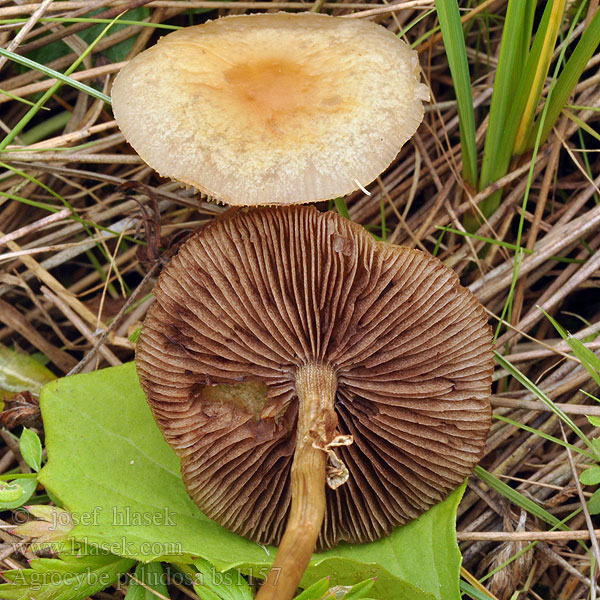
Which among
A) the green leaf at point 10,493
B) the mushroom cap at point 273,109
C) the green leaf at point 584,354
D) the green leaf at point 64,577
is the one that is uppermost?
the mushroom cap at point 273,109

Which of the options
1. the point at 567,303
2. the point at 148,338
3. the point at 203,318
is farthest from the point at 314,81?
the point at 567,303

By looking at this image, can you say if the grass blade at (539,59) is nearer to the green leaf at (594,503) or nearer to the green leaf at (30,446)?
the green leaf at (594,503)

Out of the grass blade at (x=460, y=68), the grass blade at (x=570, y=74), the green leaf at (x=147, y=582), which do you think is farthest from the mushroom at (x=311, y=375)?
the grass blade at (x=570, y=74)

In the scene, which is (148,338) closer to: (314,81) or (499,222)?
(314,81)

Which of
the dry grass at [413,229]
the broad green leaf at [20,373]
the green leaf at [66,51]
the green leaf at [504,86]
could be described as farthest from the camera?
the green leaf at [66,51]

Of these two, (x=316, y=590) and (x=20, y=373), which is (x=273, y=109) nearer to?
(x=316, y=590)

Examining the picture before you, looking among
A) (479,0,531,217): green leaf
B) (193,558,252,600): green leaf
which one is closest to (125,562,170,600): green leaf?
(193,558,252,600): green leaf

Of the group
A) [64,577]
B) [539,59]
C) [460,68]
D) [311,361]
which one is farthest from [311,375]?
[539,59]

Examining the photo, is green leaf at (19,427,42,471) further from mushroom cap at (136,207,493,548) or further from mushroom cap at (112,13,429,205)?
mushroom cap at (112,13,429,205)
